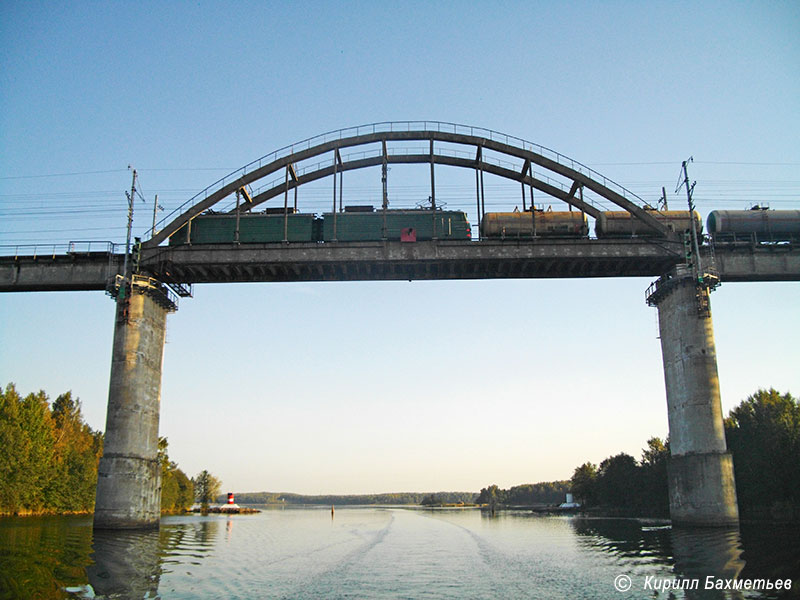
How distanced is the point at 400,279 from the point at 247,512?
329ft

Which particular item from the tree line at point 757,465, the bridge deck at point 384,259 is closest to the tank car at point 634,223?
the bridge deck at point 384,259

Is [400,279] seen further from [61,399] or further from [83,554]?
[61,399]

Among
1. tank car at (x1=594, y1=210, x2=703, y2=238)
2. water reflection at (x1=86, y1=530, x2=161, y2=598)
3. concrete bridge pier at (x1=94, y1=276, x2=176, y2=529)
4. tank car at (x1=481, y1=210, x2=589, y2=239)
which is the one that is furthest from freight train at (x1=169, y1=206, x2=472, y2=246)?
water reflection at (x1=86, y1=530, x2=161, y2=598)

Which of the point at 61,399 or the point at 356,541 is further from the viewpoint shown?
the point at 61,399

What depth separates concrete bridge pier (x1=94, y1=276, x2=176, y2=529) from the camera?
149ft

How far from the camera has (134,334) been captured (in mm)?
48750

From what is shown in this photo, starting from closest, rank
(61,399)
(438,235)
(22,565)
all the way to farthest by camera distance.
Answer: (22,565) < (438,235) < (61,399)

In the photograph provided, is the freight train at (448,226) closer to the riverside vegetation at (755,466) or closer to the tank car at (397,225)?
the tank car at (397,225)

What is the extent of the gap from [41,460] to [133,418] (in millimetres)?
39121

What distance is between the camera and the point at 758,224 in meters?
52.0

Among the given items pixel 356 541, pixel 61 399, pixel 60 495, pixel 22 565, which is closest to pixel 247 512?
pixel 61 399

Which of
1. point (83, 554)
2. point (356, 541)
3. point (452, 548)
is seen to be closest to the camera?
point (83, 554)

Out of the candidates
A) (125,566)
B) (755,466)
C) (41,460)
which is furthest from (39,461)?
(755,466)

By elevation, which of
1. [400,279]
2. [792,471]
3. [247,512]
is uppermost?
[400,279]
